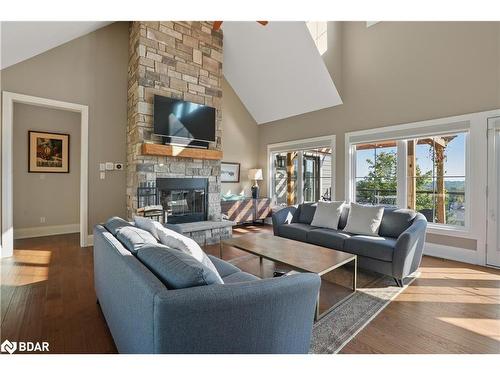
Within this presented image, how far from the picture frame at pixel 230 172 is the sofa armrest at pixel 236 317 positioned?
5065mm

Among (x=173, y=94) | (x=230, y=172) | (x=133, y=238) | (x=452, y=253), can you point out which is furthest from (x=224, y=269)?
(x=230, y=172)

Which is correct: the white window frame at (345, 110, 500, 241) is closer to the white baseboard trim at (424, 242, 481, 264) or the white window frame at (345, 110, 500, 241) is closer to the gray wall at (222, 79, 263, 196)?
the white baseboard trim at (424, 242, 481, 264)

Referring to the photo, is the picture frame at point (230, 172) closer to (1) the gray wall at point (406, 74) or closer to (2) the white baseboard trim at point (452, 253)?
(1) the gray wall at point (406, 74)

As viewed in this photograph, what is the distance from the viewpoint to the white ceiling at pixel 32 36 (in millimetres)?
2994


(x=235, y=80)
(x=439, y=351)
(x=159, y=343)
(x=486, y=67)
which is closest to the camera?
(x=159, y=343)

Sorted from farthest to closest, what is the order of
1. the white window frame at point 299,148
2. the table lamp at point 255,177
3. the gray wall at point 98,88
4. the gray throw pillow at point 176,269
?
the table lamp at point 255,177, the white window frame at point 299,148, the gray wall at point 98,88, the gray throw pillow at point 176,269

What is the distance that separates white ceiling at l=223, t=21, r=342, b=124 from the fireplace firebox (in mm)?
2585

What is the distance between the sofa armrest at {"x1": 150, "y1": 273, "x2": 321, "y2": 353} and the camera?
37.4 inches

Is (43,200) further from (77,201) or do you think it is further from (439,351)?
(439,351)

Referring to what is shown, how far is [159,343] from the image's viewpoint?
37.5 inches

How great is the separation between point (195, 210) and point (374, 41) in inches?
171

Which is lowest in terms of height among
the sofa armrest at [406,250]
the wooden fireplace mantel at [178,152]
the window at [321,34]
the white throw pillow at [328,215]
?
the sofa armrest at [406,250]

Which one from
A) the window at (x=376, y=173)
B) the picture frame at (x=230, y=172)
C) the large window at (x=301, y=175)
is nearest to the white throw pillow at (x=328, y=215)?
the window at (x=376, y=173)
